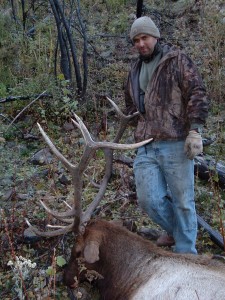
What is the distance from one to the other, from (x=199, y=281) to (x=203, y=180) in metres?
2.80

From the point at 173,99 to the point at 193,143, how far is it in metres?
0.51

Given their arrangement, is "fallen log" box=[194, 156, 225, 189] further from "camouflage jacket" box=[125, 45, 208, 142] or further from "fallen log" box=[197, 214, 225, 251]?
"camouflage jacket" box=[125, 45, 208, 142]

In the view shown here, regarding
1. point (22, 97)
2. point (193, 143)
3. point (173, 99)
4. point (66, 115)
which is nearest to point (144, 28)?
point (173, 99)

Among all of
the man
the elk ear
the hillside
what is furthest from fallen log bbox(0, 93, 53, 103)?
the elk ear

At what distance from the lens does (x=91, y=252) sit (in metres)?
4.60

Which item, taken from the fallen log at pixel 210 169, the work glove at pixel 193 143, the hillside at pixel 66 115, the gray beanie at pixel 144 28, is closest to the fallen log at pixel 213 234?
the hillside at pixel 66 115

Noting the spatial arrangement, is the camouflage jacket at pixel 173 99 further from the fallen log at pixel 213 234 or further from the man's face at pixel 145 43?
the fallen log at pixel 213 234

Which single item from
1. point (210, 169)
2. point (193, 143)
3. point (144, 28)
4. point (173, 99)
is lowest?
point (210, 169)

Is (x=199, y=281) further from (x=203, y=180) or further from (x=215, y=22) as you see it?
(x=215, y=22)

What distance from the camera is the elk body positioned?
160 inches

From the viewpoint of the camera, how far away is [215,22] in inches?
387

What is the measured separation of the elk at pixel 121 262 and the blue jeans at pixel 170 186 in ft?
1.34

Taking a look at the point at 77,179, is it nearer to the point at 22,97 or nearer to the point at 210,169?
the point at 210,169

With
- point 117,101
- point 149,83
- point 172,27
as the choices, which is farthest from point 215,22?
point 149,83
